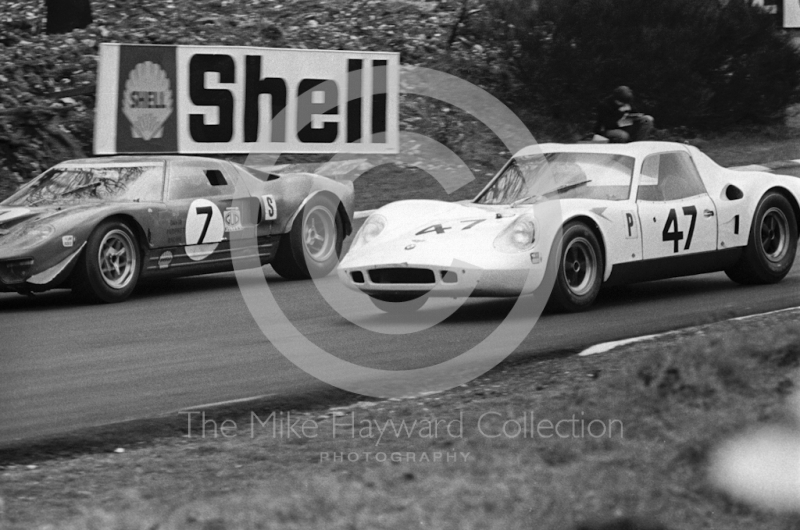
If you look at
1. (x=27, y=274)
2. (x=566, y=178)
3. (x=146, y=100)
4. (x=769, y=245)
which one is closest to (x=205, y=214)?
(x=27, y=274)

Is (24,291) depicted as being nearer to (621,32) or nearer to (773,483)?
(773,483)

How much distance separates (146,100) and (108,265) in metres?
6.05

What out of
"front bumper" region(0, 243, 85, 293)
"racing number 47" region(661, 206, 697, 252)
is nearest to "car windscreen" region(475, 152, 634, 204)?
"racing number 47" region(661, 206, 697, 252)

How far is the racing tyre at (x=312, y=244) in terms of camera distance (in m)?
11.0

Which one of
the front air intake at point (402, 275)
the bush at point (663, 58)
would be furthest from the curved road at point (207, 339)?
the bush at point (663, 58)

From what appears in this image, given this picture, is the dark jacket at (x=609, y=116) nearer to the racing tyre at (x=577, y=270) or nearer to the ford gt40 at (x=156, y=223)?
the ford gt40 at (x=156, y=223)

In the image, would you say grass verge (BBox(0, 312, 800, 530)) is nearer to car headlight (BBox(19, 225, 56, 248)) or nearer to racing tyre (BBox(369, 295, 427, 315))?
racing tyre (BBox(369, 295, 427, 315))

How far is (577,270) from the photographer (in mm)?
8539

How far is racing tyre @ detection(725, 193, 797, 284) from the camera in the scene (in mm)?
9602

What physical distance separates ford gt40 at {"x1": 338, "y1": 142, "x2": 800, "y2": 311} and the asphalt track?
9.9 inches

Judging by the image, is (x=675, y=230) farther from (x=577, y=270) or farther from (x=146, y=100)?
(x=146, y=100)

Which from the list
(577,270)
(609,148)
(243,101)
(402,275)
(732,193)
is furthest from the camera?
(243,101)

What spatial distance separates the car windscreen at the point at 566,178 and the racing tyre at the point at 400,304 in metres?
0.93

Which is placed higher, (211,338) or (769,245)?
(769,245)
